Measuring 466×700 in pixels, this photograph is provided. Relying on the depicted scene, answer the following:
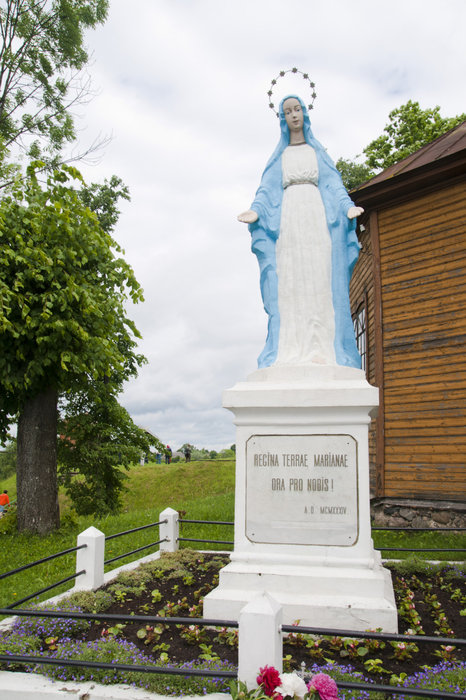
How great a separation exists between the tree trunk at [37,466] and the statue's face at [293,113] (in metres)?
6.10

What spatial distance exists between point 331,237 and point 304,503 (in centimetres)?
266

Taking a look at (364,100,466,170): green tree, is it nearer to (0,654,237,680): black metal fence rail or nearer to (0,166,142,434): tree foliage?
(0,166,142,434): tree foliage

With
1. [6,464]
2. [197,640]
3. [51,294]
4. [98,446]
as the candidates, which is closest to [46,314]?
[51,294]

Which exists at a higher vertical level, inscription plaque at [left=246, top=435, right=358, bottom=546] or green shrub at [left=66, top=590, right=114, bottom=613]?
inscription plaque at [left=246, top=435, right=358, bottom=546]

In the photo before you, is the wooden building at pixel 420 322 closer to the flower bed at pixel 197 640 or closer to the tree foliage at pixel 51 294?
the flower bed at pixel 197 640

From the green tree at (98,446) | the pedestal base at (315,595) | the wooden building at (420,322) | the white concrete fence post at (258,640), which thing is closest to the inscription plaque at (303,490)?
the pedestal base at (315,595)

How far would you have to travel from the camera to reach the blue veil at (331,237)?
5.48 meters

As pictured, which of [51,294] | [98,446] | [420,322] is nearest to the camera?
[51,294]

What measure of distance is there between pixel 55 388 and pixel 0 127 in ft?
22.3

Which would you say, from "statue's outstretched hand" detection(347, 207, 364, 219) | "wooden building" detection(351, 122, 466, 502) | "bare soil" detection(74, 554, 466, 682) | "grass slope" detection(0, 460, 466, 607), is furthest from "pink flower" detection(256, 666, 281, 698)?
"wooden building" detection(351, 122, 466, 502)

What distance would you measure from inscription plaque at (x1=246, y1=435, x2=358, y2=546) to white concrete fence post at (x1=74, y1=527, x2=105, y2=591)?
1.81 metres

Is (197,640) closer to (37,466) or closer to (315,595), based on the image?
(315,595)

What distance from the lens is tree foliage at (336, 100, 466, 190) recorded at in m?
19.8

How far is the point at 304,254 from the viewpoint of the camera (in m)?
5.63
